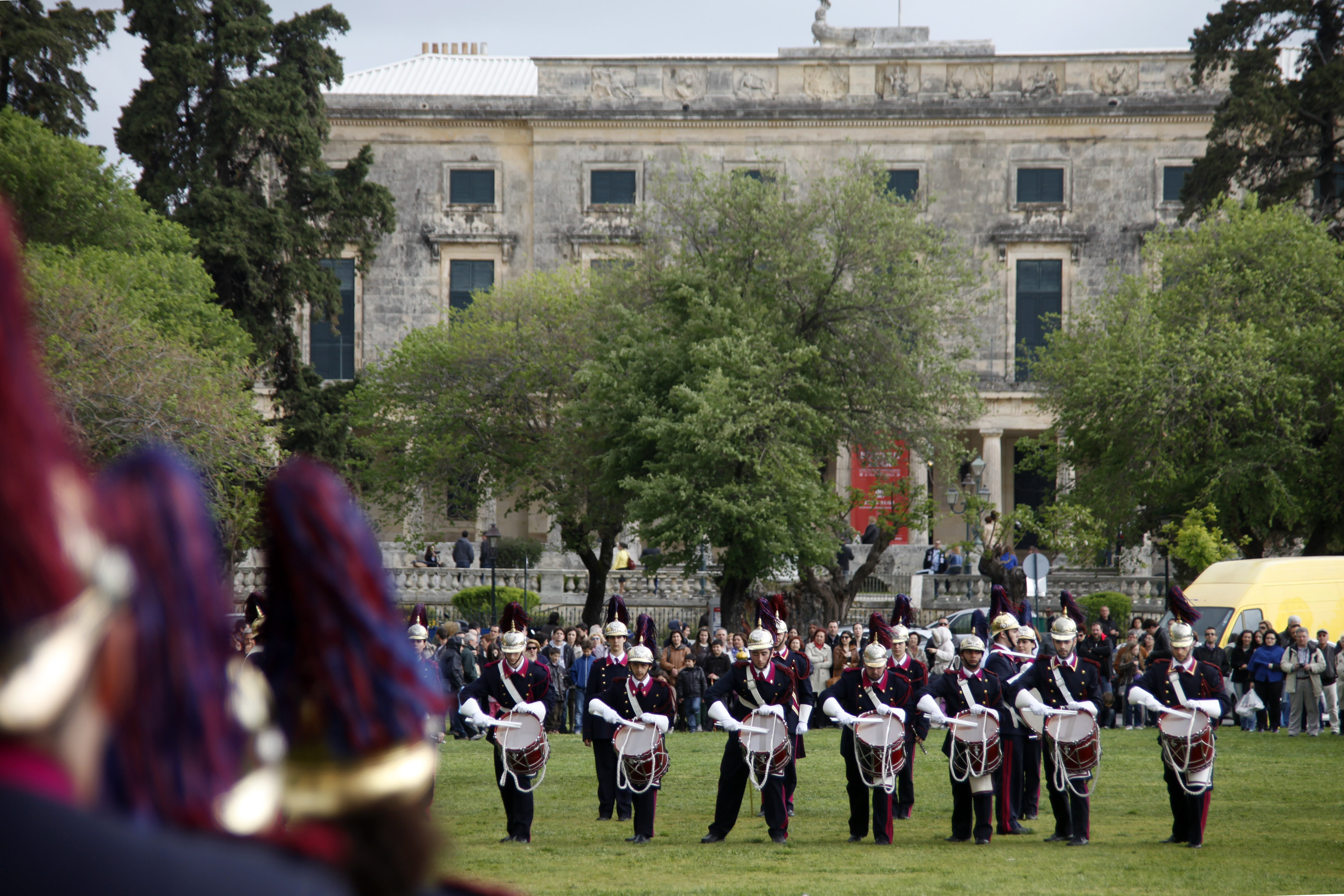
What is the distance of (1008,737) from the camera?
15.4 metres

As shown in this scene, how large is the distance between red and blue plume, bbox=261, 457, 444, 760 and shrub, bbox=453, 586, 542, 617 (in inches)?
1419

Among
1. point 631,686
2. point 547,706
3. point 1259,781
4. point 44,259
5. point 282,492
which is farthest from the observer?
point 44,259

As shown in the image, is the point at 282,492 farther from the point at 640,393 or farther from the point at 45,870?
the point at 640,393

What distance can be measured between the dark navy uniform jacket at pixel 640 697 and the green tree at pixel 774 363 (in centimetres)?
1478

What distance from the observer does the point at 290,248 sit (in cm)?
3753

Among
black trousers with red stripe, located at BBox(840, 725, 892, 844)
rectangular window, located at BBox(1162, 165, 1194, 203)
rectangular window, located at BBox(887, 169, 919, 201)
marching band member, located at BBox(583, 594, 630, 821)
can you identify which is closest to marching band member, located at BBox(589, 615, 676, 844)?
marching band member, located at BBox(583, 594, 630, 821)

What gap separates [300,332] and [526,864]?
40.6m

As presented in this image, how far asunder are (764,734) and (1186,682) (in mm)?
4287

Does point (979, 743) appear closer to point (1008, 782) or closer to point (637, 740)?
point (1008, 782)

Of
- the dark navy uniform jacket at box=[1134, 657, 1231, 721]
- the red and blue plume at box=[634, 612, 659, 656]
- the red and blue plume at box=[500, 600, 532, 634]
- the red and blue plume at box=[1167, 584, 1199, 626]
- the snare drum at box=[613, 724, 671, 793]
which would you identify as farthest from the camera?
the red and blue plume at box=[634, 612, 659, 656]

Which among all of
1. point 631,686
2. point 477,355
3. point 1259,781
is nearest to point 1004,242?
point 477,355

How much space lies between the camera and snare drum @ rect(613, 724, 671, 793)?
14922mm

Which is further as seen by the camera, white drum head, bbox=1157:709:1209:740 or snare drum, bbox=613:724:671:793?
snare drum, bbox=613:724:671:793

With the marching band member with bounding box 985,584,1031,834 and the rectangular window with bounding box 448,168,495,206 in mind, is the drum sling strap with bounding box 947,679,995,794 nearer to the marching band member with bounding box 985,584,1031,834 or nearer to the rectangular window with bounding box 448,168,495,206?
the marching band member with bounding box 985,584,1031,834
